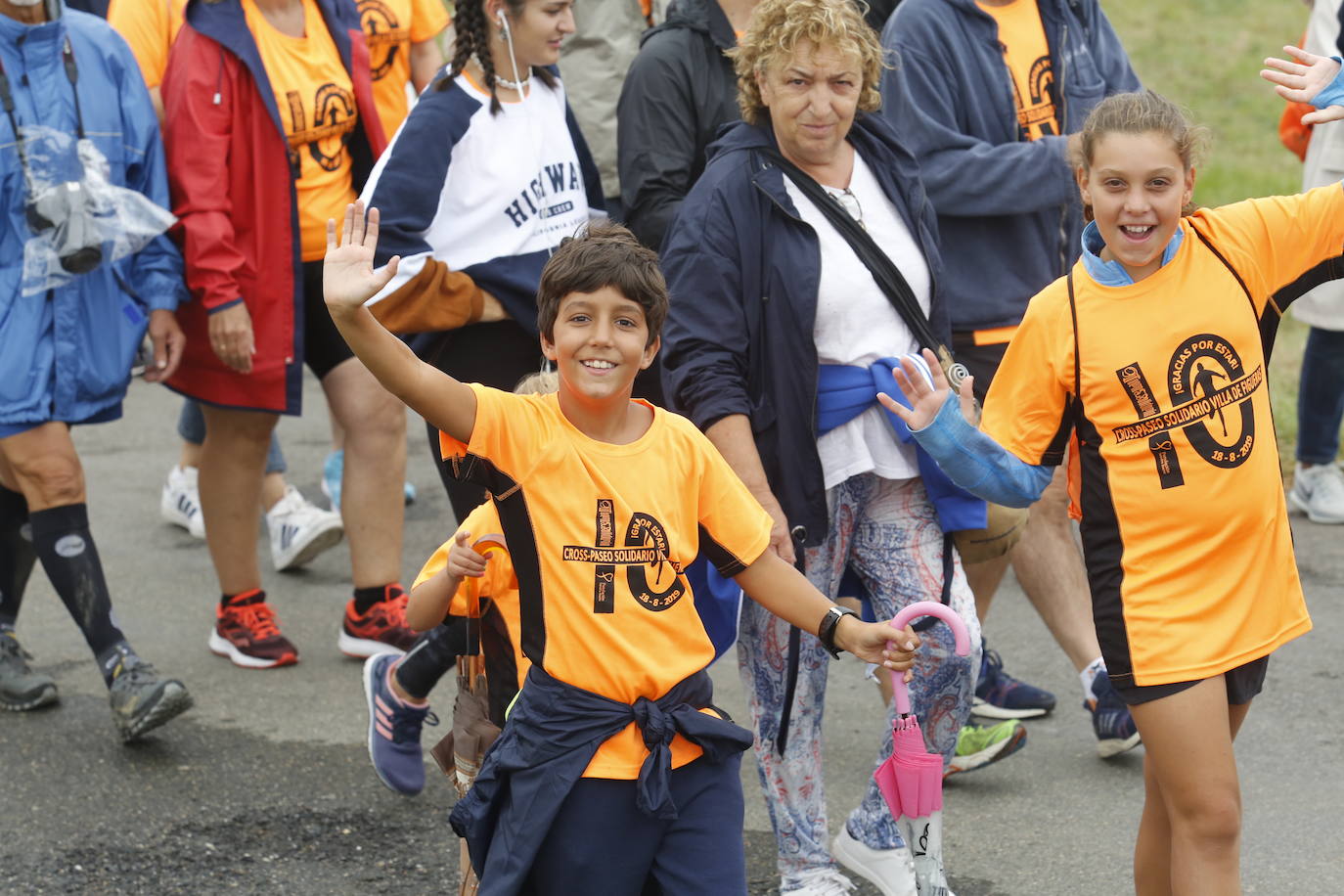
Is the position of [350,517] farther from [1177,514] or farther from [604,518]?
[1177,514]

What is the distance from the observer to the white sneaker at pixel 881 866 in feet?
13.3

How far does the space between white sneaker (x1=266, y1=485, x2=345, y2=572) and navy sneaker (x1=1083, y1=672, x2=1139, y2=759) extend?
117 inches

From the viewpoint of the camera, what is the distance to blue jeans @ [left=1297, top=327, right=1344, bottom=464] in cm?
673

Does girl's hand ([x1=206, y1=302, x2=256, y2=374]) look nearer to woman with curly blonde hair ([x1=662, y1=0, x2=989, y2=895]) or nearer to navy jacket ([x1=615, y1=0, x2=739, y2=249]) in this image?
navy jacket ([x1=615, y1=0, x2=739, y2=249])

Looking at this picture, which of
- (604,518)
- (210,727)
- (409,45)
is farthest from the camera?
(409,45)

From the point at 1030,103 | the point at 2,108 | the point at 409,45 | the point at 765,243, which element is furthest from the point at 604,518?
the point at 409,45

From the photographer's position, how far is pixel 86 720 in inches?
203

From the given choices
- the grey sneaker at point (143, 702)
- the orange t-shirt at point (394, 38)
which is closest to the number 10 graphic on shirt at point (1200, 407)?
the grey sneaker at point (143, 702)

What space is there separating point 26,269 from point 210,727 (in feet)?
4.60

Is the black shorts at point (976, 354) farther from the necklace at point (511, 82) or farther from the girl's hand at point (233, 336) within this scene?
the girl's hand at point (233, 336)

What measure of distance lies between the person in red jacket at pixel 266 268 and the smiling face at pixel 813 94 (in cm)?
194

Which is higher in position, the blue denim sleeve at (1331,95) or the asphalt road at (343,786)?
the blue denim sleeve at (1331,95)

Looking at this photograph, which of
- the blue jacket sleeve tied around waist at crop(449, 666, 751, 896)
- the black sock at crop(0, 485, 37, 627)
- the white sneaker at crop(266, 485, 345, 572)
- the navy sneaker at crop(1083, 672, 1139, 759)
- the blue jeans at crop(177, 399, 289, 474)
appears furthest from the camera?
the blue jeans at crop(177, 399, 289, 474)

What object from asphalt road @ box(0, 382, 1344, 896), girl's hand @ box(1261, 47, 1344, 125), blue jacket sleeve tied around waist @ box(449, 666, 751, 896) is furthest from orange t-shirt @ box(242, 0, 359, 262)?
girl's hand @ box(1261, 47, 1344, 125)
